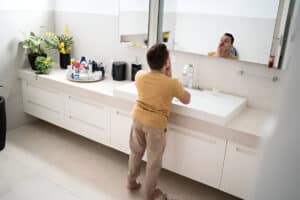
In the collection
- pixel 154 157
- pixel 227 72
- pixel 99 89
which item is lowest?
pixel 154 157

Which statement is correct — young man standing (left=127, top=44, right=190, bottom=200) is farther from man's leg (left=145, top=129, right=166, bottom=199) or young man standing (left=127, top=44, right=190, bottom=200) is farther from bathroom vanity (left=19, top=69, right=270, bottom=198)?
bathroom vanity (left=19, top=69, right=270, bottom=198)

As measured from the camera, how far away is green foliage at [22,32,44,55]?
2928 millimetres

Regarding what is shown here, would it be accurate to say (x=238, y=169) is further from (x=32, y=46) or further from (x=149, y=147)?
(x=32, y=46)

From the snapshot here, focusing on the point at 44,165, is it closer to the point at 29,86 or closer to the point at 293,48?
the point at 29,86

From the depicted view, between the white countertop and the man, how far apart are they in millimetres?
428

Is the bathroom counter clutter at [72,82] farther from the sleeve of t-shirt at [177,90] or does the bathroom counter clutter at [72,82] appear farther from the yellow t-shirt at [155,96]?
the sleeve of t-shirt at [177,90]

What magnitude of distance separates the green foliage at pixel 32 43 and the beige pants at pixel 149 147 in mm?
1613

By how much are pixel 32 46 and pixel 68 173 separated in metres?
1.39

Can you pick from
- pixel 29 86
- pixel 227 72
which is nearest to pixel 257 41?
pixel 227 72

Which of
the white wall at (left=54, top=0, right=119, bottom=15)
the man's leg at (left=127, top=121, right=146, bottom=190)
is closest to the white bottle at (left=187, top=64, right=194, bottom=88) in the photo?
the man's leg at (left=127, top=121, right=146, bottom=190)

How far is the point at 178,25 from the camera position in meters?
2.34

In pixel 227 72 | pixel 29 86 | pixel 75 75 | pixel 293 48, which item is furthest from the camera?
pixel 29 86

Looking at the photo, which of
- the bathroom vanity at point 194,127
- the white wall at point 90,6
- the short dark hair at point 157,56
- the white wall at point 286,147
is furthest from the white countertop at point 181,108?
the white wall at point 286,147

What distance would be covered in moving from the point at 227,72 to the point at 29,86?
6.79 ft
